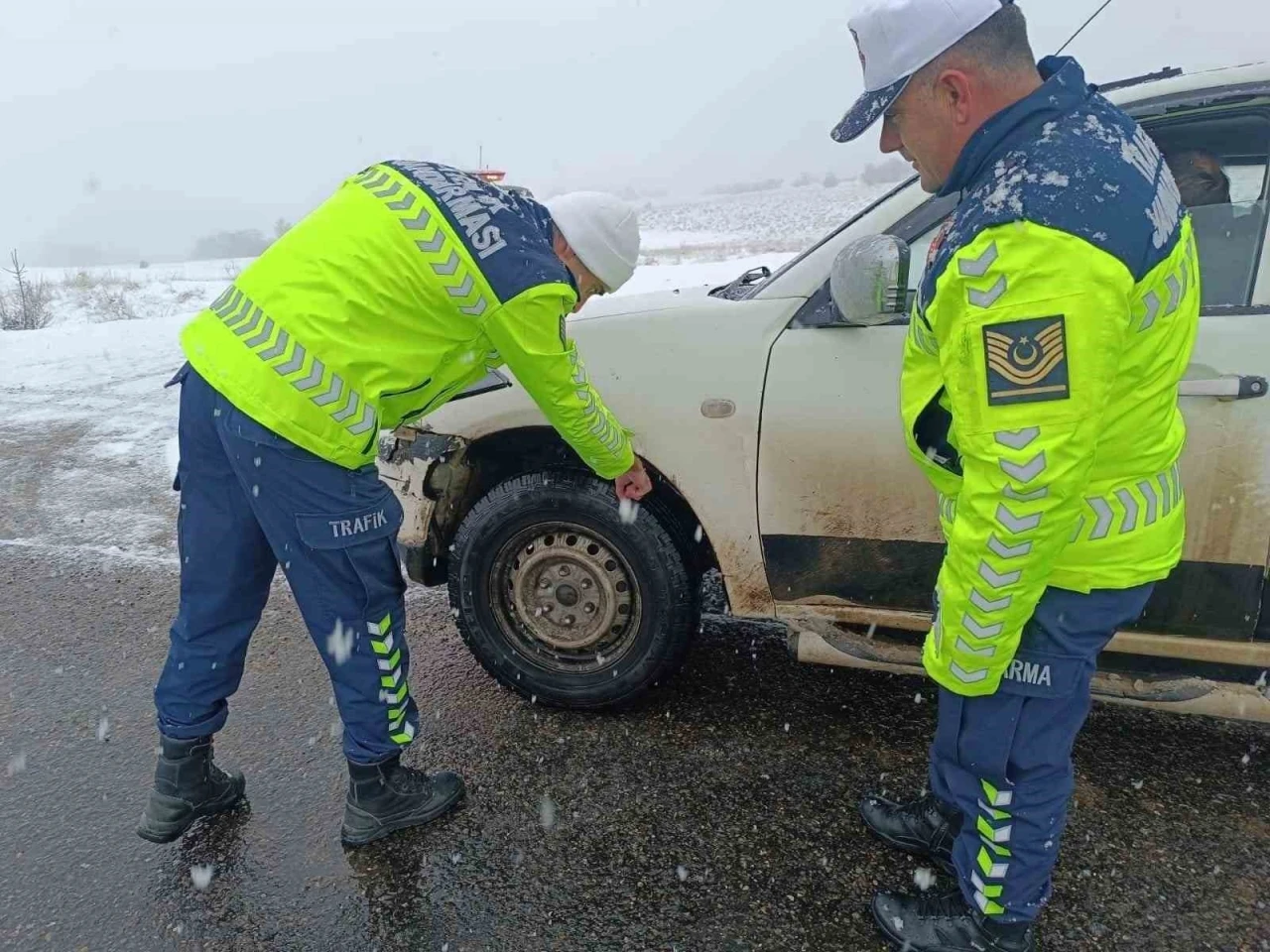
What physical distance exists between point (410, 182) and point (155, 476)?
4.34 metres

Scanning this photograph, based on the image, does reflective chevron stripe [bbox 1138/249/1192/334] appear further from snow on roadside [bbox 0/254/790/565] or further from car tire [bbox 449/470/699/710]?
snow on roadside [bbox 0/254/790/565]

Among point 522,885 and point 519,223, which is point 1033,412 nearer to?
point 519,223

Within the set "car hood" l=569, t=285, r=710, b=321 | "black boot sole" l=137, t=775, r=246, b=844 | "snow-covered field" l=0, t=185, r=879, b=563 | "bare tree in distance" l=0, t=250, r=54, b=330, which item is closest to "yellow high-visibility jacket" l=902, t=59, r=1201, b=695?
"car hood" l=569, t=285, r=710, b=321

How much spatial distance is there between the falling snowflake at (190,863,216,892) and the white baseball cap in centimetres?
237

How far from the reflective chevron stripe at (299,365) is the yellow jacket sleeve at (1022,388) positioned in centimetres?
127

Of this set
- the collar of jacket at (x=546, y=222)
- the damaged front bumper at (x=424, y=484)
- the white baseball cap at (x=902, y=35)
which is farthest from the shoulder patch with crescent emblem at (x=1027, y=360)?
the damaged front bumper at (x=424, y=484)

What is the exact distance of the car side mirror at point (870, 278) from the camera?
2031 mm

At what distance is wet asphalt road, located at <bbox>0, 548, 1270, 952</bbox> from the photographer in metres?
2.07

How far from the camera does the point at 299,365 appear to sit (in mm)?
1937

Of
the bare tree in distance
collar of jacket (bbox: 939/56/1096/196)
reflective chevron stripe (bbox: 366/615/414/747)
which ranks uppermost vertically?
collar of jacket (bbox: 939/56/1096/196)

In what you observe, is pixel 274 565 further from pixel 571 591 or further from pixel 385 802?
pixel 571 591

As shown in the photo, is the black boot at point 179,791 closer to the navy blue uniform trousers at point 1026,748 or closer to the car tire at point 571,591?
the car tire at point 571,591

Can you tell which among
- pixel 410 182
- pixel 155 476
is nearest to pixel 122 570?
pixel 155 476

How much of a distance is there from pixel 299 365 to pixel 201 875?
1385mm
